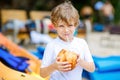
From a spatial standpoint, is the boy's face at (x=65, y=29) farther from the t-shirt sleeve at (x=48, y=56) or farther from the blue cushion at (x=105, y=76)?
the blue cushion at (x=105, y=76)

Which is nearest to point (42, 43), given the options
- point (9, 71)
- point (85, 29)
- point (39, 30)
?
point (39, 30)

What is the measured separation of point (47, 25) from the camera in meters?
10.6

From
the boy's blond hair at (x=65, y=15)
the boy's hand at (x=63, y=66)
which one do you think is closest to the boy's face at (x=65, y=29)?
the boy's blond hair at (x=65, y=15)

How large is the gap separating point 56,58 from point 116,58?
2.97 metres

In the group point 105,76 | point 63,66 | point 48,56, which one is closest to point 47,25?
point 105,76

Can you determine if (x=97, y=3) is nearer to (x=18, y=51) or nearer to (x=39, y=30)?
(x=39, y=30)

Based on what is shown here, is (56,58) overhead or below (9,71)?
overhead

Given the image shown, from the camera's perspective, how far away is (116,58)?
17.9 feet

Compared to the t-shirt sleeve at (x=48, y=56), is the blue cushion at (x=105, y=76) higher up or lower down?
lower down

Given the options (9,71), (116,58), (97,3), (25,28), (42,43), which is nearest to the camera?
(9,71)

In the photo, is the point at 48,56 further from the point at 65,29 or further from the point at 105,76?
the point at 105,76

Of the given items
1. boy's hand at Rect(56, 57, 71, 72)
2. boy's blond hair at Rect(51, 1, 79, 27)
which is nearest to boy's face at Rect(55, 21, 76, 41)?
boy's blond hair at Rect(51, 1, 79, 27)

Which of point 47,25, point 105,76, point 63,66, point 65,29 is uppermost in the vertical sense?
point 65,29

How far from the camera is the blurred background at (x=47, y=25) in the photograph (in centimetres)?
1038
